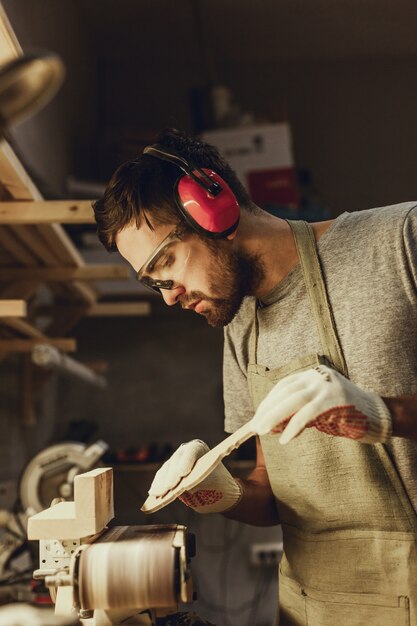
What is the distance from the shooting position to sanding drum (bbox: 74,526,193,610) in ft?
3.26

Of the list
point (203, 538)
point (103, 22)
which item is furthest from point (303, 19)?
point (203, 538)

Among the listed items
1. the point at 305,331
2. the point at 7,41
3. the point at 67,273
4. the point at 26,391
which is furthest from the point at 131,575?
the point at 26,391

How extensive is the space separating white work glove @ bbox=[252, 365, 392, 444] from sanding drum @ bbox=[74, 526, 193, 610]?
0.90ft

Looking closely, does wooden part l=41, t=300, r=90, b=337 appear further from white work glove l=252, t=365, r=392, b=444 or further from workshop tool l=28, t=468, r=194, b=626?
white work glove l=252, t=365, r=392, b=444

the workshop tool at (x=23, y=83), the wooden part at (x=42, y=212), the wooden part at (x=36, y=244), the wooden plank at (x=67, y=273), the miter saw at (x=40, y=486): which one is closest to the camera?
the workshop tool at (x=23, y=83)

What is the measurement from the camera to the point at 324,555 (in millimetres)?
1416

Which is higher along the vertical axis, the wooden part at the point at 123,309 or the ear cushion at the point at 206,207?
the wooden part at the point at 123,309

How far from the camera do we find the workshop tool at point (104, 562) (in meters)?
0.99

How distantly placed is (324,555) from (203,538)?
261 centimetres

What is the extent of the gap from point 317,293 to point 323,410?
48 cm

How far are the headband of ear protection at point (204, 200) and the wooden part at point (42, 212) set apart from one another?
1.49 feet

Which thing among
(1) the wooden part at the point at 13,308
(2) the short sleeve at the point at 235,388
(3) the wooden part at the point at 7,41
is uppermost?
(3) the wooden part at the point at 7,41

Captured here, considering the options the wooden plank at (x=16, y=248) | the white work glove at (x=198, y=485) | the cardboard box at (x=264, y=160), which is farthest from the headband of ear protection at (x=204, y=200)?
the cardboard box at (x=264, y=160)

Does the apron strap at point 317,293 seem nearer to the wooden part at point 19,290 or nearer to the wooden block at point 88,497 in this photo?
the wooden block at point 88,497
